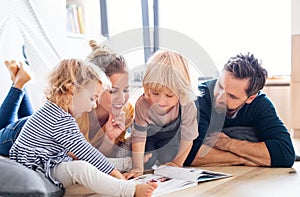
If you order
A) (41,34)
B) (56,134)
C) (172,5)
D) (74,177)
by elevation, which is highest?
(172,5)

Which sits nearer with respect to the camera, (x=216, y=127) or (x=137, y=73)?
(x=216, y=127)

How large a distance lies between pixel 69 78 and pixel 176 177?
0.47 metres

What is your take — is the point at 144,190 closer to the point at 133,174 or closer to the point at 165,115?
the point at 133,174

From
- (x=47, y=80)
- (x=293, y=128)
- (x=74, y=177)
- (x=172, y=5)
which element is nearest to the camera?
(x=74, y=177)

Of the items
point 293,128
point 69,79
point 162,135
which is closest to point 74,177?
point 69,79

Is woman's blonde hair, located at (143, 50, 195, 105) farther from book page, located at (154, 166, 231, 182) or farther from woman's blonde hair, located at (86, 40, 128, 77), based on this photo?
book page, located at (154, 166, 231, 182)

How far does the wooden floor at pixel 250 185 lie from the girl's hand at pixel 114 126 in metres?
0.25

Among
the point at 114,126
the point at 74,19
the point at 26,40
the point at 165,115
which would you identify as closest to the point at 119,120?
the point at 114,126

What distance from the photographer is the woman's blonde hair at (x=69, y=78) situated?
4.06 ft

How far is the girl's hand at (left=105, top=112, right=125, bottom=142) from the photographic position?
147 cm

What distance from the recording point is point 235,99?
1.49 m

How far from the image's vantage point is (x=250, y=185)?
1265 millimetres

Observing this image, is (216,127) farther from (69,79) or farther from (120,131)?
(69,79)

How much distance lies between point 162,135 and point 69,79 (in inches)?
17.3
